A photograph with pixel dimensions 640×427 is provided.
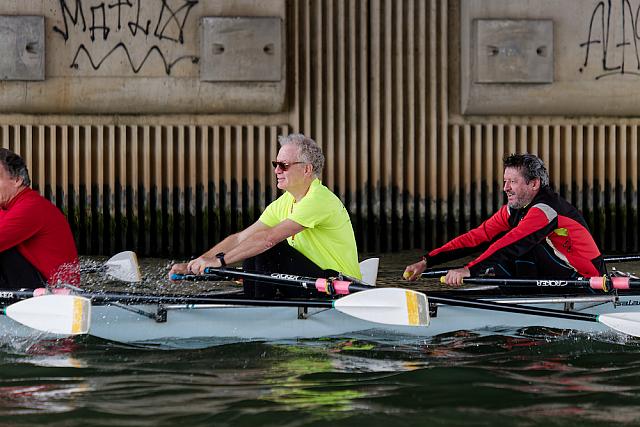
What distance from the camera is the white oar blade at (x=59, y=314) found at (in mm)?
8180

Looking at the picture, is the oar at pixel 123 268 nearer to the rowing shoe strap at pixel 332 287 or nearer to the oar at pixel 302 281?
the oar at pixel 302 281

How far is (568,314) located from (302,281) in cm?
191

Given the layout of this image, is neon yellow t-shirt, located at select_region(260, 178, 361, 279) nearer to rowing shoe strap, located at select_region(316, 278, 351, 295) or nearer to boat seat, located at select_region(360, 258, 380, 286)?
rowing shoe strap, located at select_region(316, 278, 351, 295)

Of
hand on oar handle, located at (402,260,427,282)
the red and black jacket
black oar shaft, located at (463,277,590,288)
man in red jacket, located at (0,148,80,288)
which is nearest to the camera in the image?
man in red jacket, located at (0,148,80,288)

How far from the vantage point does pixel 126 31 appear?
49.8ft

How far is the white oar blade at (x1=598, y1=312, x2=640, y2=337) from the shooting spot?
8.48 metres

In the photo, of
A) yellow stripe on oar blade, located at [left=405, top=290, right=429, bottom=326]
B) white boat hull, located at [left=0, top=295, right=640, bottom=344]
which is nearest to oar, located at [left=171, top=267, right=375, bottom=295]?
white boat hull, located at [left=0, top=295, right=640, bottom=344]

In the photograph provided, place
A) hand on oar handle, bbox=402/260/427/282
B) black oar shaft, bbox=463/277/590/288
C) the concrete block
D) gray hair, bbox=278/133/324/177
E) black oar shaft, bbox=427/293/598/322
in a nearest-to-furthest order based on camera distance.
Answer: black oar shaft, bbox=427/293/598/322, gray hair, bbox=278/133/324/177, black oar shaft, bbox=463/277/590/288, hand on oar handle, bbox=402/260/427/282, the concrete block

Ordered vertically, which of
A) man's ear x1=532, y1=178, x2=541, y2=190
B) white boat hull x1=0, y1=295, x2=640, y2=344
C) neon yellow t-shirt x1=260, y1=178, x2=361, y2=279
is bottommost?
white boat hull x1=0, y1=295, x2=640, y2=344

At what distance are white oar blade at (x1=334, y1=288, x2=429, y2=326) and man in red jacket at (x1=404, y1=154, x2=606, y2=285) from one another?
37.4 inches

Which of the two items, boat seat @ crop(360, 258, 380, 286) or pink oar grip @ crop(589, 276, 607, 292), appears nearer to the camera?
pink oar grip @ crop(589, 276, 607, 292)

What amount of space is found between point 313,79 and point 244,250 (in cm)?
706

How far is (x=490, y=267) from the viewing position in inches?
368

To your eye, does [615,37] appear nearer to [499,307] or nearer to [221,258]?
[499,307]
